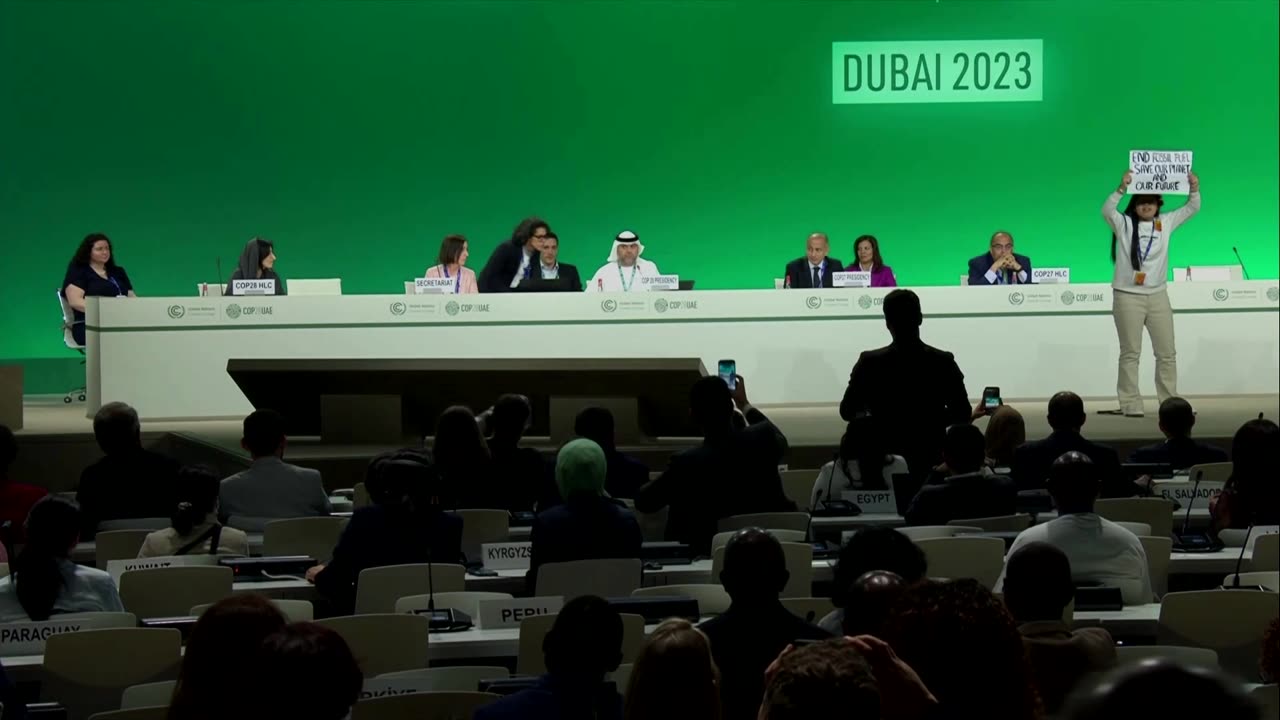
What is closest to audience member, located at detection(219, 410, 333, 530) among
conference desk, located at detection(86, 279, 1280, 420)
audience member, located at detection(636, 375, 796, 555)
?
audience member, located at detection(636, 375, 796, 555)

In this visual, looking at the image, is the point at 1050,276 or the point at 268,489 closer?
the point at 268,489

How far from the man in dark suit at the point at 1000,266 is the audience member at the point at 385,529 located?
775 centimetres

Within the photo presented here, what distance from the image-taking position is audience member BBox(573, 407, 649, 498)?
659cm

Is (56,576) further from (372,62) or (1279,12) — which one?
(1279,12)

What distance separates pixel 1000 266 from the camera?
479 inches

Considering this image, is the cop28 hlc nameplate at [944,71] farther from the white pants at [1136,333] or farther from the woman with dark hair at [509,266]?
the white pants at [1136,333]

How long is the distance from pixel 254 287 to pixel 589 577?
7277 millimetres

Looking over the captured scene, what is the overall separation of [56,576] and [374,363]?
4933mm

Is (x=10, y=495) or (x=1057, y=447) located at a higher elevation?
(x=1057, y=447)

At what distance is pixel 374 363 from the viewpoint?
938cm

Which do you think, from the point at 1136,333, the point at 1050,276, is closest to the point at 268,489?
the point at 1136,333

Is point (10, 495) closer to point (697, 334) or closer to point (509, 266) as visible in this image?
point (509, 266)

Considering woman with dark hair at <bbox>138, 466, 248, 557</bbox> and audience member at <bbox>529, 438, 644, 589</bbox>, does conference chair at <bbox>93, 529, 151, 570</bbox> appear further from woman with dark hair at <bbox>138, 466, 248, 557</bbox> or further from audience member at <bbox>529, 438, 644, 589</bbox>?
audience member at <bbox>529, 438, 644, 589</bbox>

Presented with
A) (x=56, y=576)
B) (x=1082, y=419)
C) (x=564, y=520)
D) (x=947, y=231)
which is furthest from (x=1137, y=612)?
(x=947, y=231)
